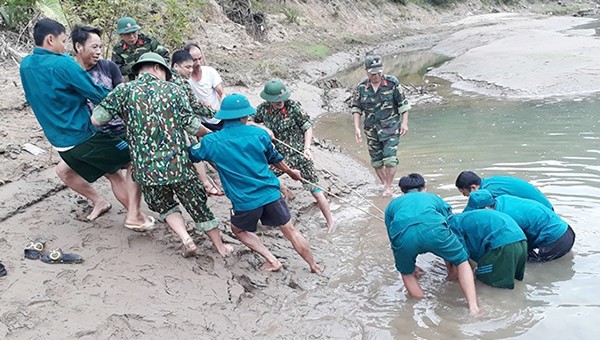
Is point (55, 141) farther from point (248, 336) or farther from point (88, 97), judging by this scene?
point (248, 336)

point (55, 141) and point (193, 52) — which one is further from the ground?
point (193, 52)

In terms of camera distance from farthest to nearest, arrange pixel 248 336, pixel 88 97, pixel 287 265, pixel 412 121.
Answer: pixel 412 121 < pixel 287 265 < pixel 88 97 < pixel 248 336

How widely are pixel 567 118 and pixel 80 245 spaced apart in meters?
10.2

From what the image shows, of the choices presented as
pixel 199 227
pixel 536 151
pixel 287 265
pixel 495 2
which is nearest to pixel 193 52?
pixel 199 227

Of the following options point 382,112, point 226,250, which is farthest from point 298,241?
point 382,112

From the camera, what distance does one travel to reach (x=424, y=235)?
424 centimetres

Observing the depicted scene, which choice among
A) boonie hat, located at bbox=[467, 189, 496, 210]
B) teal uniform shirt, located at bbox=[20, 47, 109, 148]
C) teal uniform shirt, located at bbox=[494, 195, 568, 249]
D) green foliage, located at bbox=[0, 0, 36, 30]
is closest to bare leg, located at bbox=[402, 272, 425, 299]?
boonie hat, located at bbox=[467, 189, 496, 210]

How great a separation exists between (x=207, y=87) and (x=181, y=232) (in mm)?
2194

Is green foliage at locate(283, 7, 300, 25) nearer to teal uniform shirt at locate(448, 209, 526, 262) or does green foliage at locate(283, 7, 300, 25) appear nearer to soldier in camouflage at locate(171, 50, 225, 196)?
soldier in camouflage at locate(171, 50, 225, 196)

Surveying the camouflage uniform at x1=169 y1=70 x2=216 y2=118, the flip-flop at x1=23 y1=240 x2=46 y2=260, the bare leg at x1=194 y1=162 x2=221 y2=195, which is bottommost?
the bare leg at x1=194 y1=162 x2=221 y2=195

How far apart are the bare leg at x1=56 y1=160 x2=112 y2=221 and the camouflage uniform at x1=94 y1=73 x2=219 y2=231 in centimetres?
81

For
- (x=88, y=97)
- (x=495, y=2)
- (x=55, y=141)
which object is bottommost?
(x=495, y=2)

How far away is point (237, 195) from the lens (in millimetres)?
4555

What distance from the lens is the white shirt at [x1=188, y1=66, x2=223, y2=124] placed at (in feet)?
20.4
